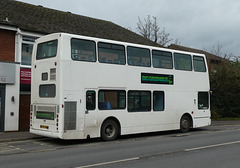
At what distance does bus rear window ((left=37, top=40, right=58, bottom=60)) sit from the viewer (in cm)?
1131

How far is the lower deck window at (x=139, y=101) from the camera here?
513 inches

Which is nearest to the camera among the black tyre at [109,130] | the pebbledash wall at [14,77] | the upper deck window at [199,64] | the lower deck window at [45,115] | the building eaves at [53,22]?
the lower deck window at [45,115]

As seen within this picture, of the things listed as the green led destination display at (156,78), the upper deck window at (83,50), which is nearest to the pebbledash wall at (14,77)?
the upper deck window at (83,50)

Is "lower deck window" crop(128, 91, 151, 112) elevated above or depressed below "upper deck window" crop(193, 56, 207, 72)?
below

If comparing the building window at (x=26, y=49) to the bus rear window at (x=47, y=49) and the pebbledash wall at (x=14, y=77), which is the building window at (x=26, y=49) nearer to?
the pebbledash wall at (x=14, y=77)

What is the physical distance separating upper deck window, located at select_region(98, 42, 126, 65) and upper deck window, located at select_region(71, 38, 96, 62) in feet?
1.09

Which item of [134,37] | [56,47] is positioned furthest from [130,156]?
[134,37]

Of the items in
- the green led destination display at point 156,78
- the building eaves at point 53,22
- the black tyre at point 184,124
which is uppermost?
the building eaves at point 53,22

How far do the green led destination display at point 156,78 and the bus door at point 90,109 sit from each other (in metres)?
2.90

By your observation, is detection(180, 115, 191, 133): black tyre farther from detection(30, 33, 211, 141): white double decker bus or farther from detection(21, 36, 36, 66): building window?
detection(21, 36, 36, 66): building window

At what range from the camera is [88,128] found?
11.5 meters

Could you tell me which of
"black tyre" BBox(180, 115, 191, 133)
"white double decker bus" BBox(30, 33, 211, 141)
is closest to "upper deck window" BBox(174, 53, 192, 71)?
"white double decker bus" BBox(30, 33, 211, 141)

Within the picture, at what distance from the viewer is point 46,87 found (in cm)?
1155

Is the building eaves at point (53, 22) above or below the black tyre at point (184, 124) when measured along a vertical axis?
above
